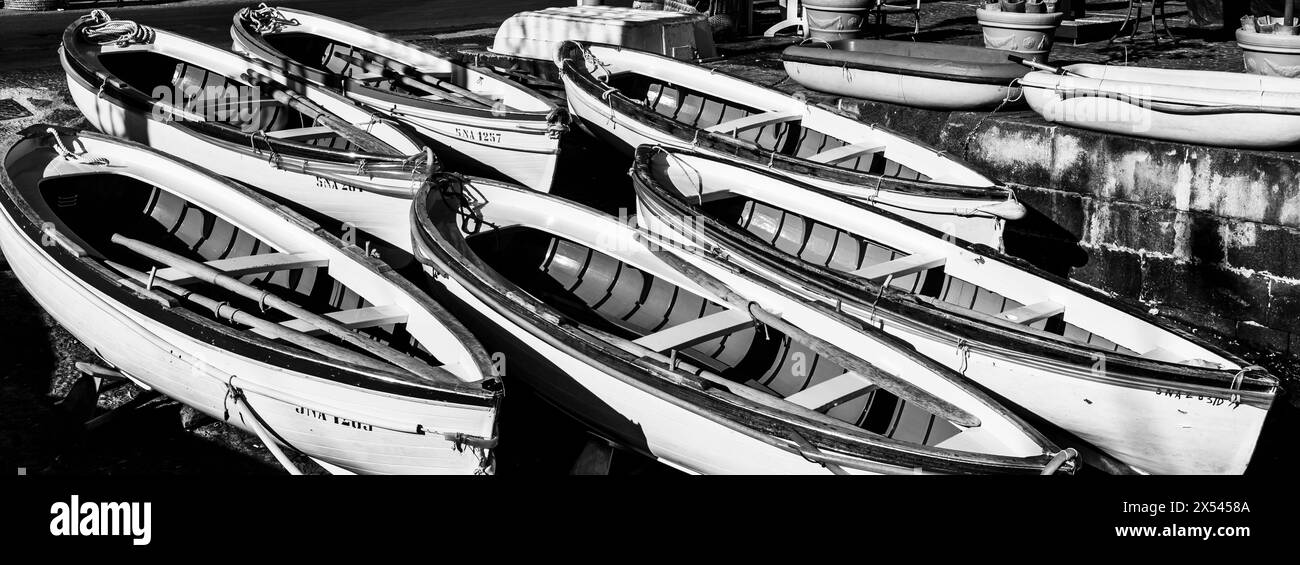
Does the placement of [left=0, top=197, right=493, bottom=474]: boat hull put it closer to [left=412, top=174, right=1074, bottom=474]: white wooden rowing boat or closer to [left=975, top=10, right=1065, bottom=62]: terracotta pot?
[left=412, top=174, right=1074, bottom=474]: white wooden rowing boat

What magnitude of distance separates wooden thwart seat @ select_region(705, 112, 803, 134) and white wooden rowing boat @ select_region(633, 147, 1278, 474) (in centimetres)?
131

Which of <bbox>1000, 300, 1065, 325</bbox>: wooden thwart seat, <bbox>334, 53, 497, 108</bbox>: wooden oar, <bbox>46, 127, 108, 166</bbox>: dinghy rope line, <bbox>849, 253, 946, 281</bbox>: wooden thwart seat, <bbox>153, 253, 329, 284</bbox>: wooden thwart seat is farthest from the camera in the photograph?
<bbox>334, 53, 497, 108</bbox>: wooden oar

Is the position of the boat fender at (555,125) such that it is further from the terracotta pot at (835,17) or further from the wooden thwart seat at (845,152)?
Result: the terracotta pot at (835,17)

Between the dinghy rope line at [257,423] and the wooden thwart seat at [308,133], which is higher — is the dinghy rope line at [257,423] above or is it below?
below

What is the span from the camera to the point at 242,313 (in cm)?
580

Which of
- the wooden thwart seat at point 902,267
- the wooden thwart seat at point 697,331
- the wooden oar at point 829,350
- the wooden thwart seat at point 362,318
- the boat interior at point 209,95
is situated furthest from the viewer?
the boat interior at point 209,95

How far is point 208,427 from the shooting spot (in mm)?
6395

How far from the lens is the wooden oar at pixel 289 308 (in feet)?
17.2

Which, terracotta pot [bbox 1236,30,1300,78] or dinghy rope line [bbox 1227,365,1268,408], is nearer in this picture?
dinghy rope line [bbox 1227,365,1268,408]

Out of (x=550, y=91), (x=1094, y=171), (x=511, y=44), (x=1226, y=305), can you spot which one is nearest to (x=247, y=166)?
(x=550, y=91)

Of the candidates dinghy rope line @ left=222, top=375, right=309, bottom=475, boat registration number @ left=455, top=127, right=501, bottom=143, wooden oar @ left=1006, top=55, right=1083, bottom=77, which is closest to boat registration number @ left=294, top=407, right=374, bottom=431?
dinghy rope line @ left=222, top=375, right=309, bottom=475

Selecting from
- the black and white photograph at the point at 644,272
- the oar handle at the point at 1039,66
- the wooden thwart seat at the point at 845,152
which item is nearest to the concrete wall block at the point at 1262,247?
the black and white photograph at the point at 644,272

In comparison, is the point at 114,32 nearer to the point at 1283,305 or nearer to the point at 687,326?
the point at 687,326

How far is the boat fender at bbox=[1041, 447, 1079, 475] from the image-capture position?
4887 millimetres
